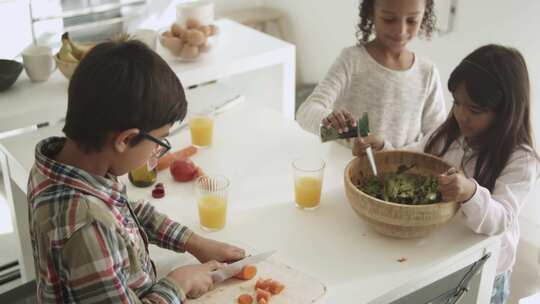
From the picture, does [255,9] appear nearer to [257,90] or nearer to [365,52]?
[257,90]

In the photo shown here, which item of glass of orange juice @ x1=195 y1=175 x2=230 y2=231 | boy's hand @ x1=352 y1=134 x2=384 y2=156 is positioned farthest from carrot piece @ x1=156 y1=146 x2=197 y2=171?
boy's hand @ x1=352 y1=134 x2=384 y2=156

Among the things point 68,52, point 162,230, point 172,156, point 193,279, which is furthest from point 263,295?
point 68,52

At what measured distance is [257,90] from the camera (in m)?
3.07

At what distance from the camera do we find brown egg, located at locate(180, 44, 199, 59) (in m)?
2.68

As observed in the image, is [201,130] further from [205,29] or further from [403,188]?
[205,29]

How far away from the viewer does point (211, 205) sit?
5.10 ft

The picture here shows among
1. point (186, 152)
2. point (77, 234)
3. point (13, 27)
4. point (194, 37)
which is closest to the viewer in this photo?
point (77, 234)

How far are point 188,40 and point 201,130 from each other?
2.66 ft

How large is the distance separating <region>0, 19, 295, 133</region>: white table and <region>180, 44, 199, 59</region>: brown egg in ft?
0.14

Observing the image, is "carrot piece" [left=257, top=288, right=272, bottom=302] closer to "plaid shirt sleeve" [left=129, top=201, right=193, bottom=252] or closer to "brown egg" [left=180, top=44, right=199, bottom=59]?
"plaid shirt sleeve" [left=129, top=201, right=193, bottom=252]

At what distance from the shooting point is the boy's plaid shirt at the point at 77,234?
1.10 metres

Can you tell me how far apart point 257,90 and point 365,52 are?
1.05 m

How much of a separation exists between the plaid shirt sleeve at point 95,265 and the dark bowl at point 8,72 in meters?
1.47

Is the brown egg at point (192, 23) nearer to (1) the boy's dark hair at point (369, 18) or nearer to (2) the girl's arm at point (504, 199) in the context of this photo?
(1) the boy's dark hair at point (369, 18)
